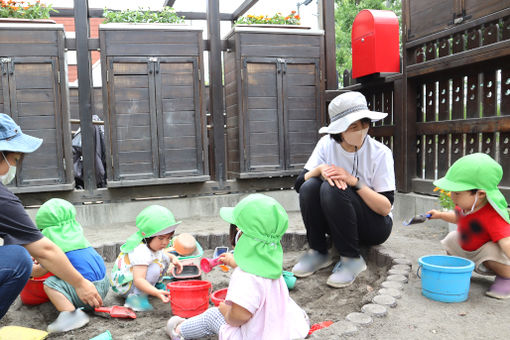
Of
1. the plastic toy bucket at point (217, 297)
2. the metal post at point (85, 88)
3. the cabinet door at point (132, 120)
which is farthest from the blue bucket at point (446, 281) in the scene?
the metal post at point (85, 88)

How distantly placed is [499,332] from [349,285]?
110 centimetres

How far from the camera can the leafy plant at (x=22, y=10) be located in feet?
18.0

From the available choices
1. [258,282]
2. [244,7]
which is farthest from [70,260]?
[244,7]

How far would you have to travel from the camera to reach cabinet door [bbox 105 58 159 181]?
18.4ft

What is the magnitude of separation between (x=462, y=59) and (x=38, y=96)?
4.81 metres

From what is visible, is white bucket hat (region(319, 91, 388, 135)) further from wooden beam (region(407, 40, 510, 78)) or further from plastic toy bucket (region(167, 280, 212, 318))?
wooden beam (region(407, 40, 510, 78))

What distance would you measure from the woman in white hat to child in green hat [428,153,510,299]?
0.52m

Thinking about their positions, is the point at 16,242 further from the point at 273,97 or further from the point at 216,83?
the point at 273,97

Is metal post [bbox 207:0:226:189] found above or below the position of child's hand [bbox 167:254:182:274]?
above

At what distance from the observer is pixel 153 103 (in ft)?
18.8

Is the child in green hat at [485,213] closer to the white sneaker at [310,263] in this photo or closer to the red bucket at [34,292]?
the white sneaker at [310,263]

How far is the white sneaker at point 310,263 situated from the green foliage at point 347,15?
16.7 m

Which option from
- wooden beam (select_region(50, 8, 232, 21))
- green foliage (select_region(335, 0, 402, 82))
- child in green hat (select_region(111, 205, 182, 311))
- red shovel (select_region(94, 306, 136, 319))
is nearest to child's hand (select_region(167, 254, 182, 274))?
child in green hat (select_region(111, 205, 182, 311))

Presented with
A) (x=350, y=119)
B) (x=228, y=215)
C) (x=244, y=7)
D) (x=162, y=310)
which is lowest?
(x=162, y=310)
